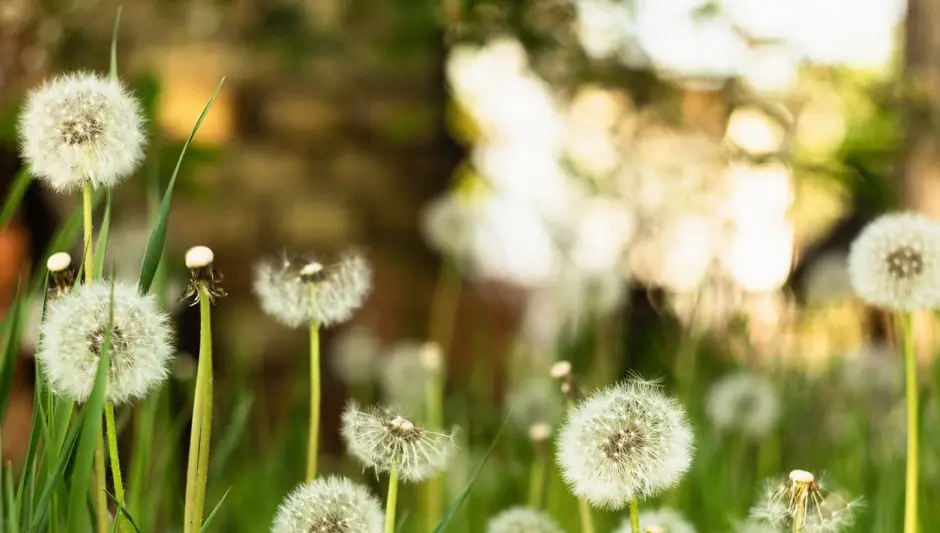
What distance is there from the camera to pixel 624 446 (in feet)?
2.01

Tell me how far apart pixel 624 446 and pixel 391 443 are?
0.15 meters

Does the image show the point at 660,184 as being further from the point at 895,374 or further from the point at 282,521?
the point at 282,521

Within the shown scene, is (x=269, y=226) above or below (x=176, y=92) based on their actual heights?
below

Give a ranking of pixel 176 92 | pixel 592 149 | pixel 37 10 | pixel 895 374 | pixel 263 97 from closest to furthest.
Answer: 1. pixel 37 10
2. pixel 895 374
3. pixel 176 92
4. pixel 263 97
5. pixel 592 149

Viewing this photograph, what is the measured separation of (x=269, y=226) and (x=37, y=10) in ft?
4.18

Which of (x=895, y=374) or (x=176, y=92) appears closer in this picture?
(x=895, y=374)

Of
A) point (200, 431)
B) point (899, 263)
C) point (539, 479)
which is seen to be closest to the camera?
point (200, 431)

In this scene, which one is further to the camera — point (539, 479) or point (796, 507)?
point (539, 479)

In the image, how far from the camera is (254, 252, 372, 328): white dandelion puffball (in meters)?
0.74

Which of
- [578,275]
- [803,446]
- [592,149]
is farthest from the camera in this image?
[592,149]

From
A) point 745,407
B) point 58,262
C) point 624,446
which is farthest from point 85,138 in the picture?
point 745,407

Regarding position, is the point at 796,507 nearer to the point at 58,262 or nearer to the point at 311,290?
the point at 311,290

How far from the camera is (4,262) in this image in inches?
66.2

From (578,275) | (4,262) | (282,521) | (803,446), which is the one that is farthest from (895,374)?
(4,262)
